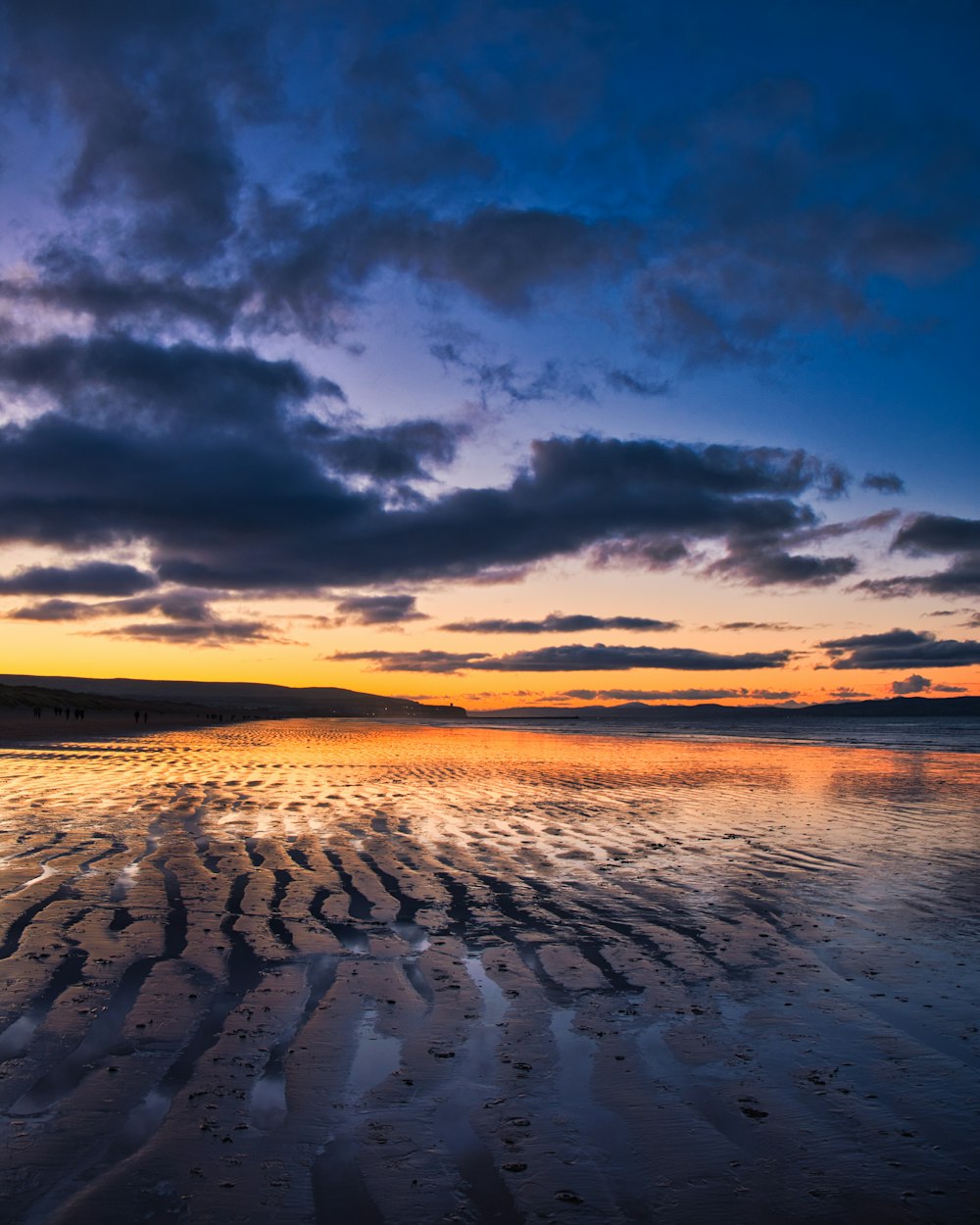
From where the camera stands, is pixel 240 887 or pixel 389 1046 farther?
pixel 240 887

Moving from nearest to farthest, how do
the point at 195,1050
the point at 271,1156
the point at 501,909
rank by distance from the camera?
the point at 271,1156
the point at 195,1050
the point at 501,909

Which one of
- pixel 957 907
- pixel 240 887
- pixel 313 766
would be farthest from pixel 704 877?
pixel 313 766

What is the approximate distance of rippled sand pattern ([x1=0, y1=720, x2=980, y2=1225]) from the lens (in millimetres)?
3420

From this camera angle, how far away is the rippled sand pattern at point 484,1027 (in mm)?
3420

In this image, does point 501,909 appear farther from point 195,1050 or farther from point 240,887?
point 195,1050

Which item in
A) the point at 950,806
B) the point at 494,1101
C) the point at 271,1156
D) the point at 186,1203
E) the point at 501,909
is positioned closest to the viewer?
the point at 186,1203

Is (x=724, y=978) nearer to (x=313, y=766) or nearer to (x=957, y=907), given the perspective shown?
(x=957, y=907)

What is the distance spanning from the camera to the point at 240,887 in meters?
8.85

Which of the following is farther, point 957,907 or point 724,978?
point 957,907

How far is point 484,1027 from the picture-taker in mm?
5160

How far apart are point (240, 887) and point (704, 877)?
205 inches

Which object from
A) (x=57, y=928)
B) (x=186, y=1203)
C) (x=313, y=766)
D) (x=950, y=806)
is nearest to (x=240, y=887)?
(x=57, y=928)

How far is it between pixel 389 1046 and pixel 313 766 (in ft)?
67.8

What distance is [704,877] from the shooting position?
976cm
